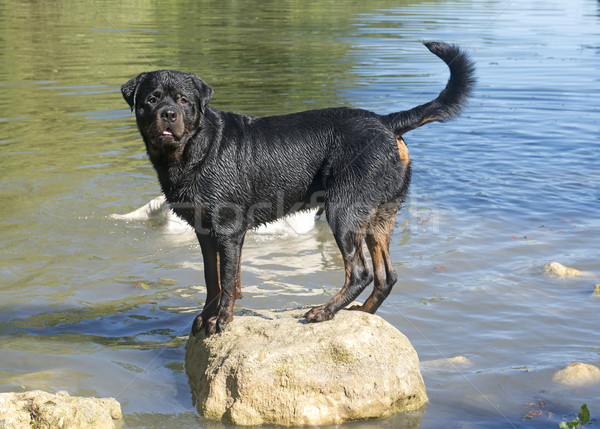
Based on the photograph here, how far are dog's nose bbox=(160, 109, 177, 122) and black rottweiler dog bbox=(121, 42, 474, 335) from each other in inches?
2.6

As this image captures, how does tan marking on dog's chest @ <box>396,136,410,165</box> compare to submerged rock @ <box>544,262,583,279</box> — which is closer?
tan marking on dog's chest @ <box>396,136,410,165</box>

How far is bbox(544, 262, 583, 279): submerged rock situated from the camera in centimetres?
638

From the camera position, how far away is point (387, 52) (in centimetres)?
1861

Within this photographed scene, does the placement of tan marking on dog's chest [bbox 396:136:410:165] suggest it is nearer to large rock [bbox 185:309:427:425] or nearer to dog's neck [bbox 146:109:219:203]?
large rock [bbox 185:309:427:425]

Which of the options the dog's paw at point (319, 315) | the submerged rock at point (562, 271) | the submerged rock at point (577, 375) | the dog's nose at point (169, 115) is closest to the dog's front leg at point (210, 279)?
the dog's paw at point (319, 315)

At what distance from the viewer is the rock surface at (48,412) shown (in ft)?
12.3

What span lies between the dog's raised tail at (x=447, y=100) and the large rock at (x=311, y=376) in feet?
4.96

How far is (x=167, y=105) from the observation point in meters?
4.52

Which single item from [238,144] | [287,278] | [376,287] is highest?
[238,144]

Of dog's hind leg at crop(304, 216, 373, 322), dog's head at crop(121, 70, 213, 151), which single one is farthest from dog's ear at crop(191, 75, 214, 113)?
dog's hind leg at crop(304, 216, 373, 322)

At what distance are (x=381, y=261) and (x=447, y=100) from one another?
1294 millimetres

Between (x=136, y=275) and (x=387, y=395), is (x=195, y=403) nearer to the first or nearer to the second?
(x=387, y=395)

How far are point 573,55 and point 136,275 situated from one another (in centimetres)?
1577

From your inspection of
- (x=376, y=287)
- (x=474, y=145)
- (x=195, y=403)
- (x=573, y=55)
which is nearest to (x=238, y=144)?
(x=376, y=287)
